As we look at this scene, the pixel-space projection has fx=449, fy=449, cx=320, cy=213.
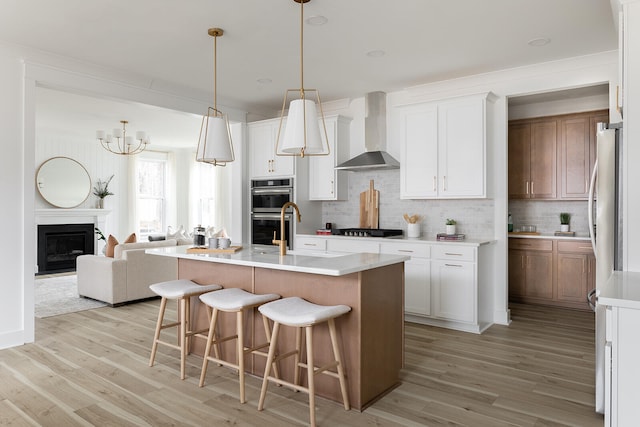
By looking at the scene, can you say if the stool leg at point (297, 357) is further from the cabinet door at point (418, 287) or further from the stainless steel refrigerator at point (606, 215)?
the cabinet door at point (418, 287)

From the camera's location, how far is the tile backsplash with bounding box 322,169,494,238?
5051 millimetres

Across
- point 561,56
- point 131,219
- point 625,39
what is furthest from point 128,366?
point 131,219

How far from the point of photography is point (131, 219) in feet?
31.3

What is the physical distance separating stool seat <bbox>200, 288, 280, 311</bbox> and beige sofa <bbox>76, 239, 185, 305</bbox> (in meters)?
3.02

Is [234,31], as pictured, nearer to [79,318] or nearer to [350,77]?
[350,77]

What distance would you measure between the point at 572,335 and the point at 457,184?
6.05 feet

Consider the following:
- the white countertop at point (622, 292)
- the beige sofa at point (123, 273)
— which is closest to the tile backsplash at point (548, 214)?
the white countertop at point (622, 292)

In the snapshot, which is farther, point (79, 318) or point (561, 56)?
point (79, 318)

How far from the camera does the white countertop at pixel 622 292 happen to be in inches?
67.8

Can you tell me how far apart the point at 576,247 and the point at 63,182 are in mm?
8675

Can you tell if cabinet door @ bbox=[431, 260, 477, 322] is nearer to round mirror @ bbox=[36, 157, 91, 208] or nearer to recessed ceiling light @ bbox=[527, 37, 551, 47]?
recessed ceiling light @ bbox=[527, 37, 551, 47]

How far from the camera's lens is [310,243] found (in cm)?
557

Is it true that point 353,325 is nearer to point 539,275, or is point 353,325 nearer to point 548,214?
point 539,275

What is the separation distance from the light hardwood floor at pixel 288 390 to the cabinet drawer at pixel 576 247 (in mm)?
1234
